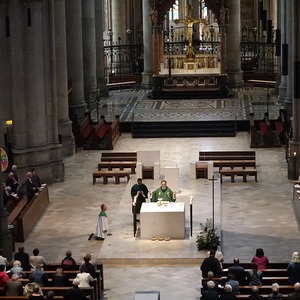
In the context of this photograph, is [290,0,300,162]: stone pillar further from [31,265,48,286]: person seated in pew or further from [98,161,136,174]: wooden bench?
[31,265,48,286]: person seated in pew

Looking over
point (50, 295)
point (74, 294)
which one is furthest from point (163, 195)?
point (50, 295)

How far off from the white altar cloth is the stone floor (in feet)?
0.94

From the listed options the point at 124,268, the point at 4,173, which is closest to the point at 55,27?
the point at 4,173

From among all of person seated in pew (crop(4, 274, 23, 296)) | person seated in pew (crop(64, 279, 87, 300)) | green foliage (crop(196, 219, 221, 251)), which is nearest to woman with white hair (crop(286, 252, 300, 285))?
green foliage (crop(196, 219, 221, 251))

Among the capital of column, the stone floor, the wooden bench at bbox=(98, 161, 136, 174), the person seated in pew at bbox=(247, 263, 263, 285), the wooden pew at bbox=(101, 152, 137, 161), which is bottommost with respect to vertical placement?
the stone floor

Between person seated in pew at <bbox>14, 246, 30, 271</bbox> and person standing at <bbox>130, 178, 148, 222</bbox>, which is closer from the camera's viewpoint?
person seated in pew at <bbox>14, 246, 30, 271</bbox>

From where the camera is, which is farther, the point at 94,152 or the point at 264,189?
the point at 94,152

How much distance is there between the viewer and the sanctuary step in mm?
48125

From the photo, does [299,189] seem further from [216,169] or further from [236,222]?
[216,169]

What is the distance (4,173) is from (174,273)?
1090 centimetres

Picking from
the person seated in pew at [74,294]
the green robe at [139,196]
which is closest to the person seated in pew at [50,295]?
the person seated in pew at [74,294]

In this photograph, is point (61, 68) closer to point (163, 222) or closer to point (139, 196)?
point (139, 196)

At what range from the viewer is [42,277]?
79.9ft

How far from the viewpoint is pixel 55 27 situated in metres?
41.8
